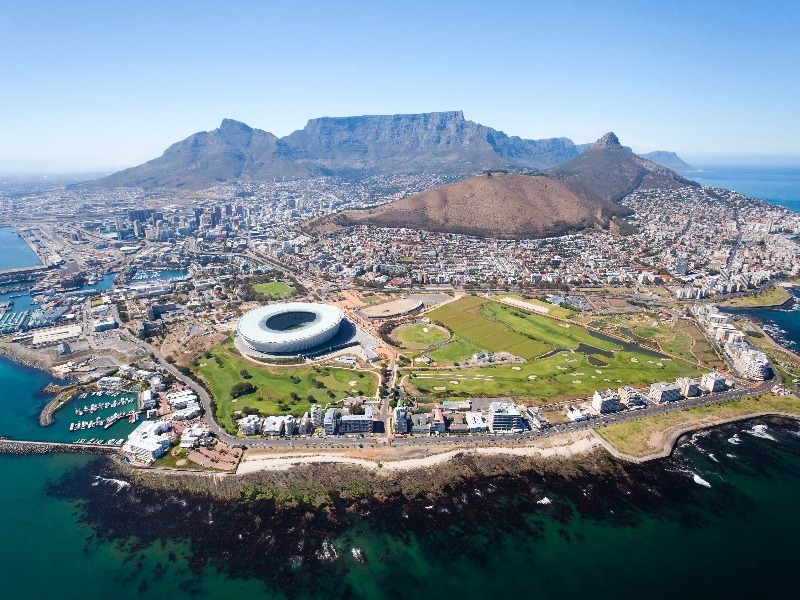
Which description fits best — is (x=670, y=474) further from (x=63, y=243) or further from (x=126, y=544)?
(x=63, y=243)

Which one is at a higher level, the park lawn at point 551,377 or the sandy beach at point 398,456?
the park lawn at point 551,377

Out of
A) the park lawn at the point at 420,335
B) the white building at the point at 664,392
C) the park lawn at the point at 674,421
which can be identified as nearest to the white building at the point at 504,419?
the park lawn at the point at 674,421

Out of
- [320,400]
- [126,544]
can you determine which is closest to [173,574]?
[126,544]

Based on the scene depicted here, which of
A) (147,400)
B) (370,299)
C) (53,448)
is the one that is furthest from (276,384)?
(370,299)

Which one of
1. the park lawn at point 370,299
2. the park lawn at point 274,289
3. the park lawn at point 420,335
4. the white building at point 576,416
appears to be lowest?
the white building at point 576,416

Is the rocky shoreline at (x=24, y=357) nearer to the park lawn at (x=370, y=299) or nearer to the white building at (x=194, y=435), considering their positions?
the white building at (x=194, y=435)

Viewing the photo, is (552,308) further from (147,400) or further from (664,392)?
(147,400)
